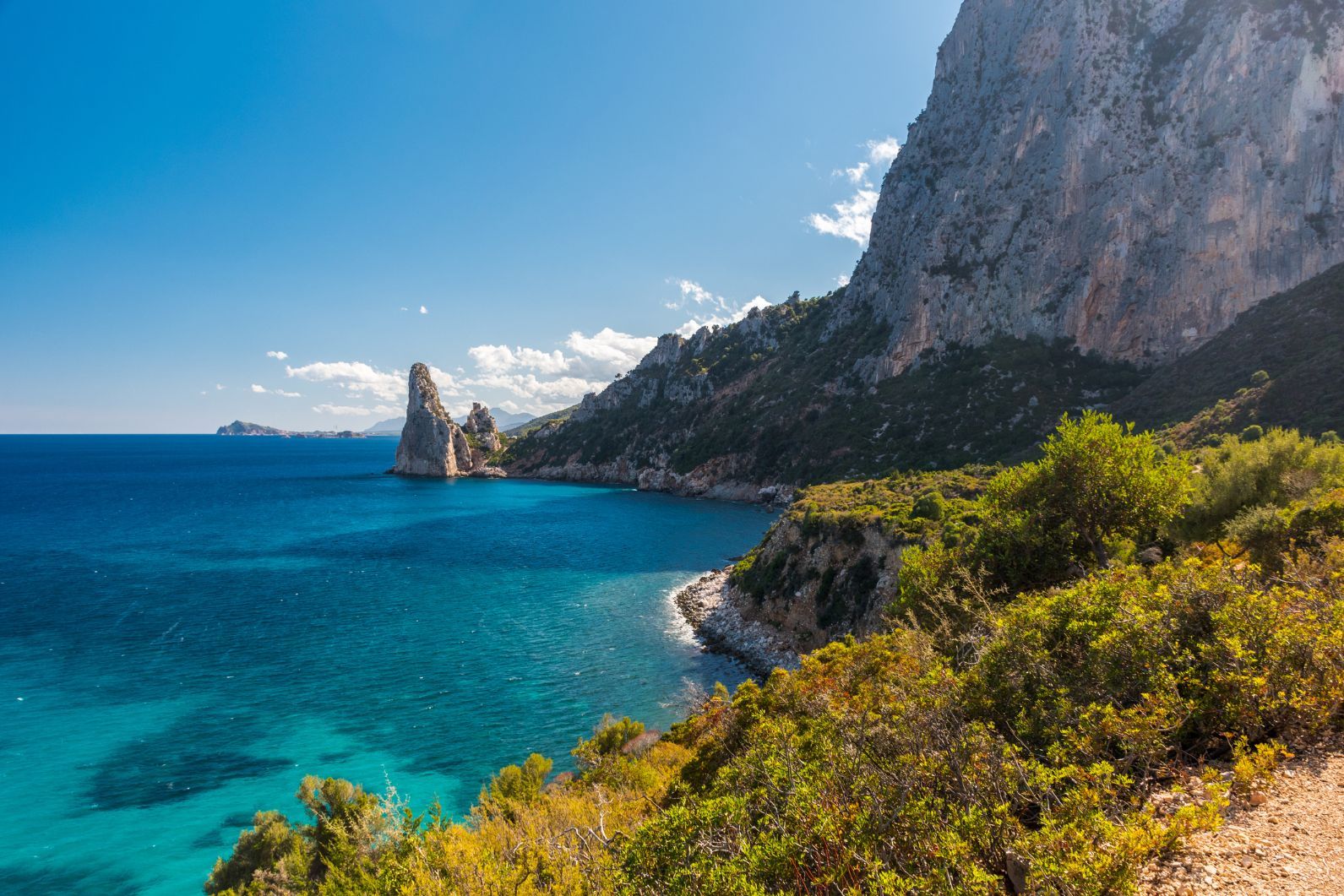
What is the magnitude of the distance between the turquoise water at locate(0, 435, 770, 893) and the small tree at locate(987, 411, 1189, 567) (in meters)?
17.6

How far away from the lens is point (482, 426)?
15400 centimetres

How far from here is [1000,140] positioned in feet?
260

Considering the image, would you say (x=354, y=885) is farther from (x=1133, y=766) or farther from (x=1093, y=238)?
(x=1093, y=238)

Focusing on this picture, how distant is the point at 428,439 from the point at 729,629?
120952 mm

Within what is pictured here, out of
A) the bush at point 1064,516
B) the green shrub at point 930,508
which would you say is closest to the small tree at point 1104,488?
the bush at point 1064,516

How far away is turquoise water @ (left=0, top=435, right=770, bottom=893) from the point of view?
1869 cm

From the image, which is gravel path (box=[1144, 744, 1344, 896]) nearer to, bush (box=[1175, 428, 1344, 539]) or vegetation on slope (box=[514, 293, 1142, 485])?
bush (box=[1175, 428, 1344, 539])

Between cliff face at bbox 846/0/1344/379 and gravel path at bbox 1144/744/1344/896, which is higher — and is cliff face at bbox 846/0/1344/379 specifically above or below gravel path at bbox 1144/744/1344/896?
above

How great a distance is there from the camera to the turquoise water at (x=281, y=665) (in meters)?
18.7

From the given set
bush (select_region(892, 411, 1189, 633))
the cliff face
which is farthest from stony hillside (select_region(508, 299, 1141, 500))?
bush (select_region(892, 411, 1189, 633))

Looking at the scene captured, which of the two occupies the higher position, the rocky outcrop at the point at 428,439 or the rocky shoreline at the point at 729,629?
the rocky outcrop at the point at 428,439

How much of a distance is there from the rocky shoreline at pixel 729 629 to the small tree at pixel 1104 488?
13684 millimetres

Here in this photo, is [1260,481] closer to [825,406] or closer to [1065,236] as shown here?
[1065,236]

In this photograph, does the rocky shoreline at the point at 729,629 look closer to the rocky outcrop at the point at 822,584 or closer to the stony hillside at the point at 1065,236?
the rocky outcrop at the point at 822,584
